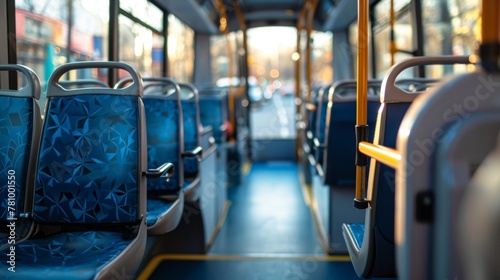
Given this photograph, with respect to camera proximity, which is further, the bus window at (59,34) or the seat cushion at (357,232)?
the bus window at (59,34)

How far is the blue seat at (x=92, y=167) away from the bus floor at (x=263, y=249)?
100 centimetres

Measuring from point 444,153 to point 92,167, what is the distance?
59.2 inches

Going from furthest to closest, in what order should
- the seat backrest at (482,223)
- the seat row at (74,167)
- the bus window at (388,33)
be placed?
the bus window at (388,33) → the seat row at (74,167) → the seat backrest at (482,223)

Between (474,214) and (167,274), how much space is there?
2254 mm

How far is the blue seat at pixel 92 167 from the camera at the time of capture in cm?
195

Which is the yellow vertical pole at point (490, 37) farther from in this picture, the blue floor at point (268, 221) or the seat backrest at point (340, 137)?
the blue floor at point (268, 221)

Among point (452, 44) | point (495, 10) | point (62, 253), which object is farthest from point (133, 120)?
point (452, 44)

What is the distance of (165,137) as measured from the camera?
2.92m

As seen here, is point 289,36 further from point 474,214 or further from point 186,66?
point 474,214

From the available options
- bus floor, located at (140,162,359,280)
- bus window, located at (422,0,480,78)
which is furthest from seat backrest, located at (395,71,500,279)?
bus window, located at (422,0,480,78)

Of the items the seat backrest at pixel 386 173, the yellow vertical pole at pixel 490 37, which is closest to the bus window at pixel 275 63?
the seat backrest at pixel 386 173

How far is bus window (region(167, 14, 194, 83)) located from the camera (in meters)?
5.33

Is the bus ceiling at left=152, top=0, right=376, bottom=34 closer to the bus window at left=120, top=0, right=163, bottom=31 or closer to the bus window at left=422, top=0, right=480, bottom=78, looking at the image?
the bus window at left=120, top=0, right=163, bottom=31

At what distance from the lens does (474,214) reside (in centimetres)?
98
